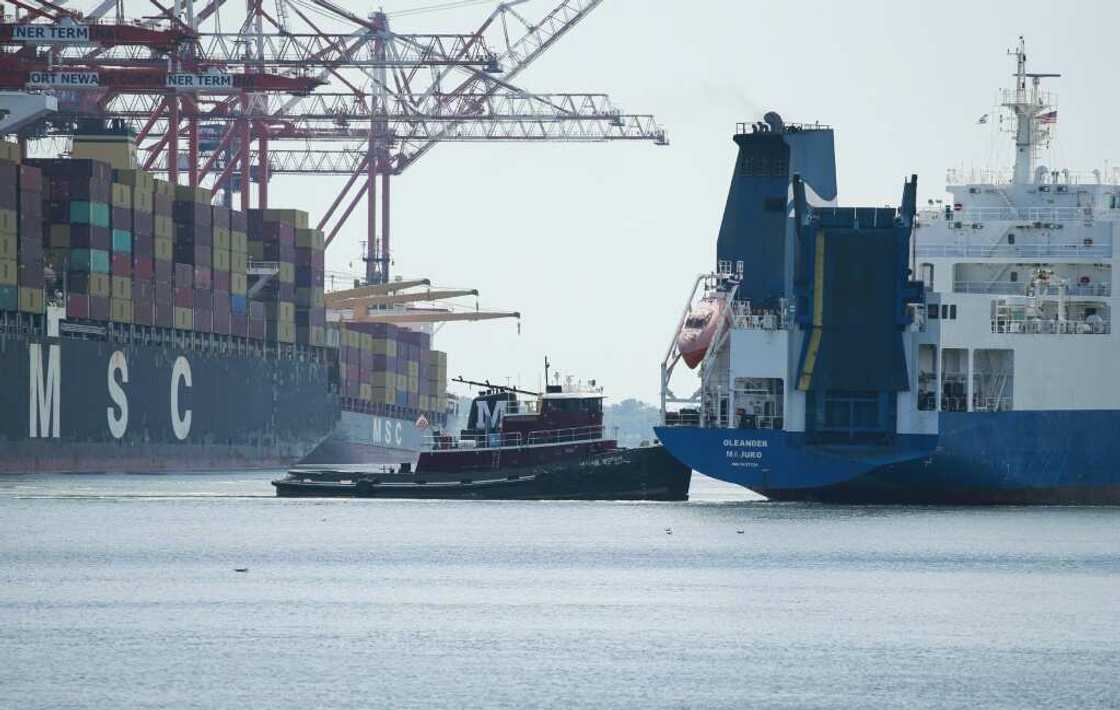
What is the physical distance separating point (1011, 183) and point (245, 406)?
54665mm

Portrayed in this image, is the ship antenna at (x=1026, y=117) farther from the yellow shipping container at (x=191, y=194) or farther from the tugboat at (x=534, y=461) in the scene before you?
the yellow shipping container at (x=191, y=194)

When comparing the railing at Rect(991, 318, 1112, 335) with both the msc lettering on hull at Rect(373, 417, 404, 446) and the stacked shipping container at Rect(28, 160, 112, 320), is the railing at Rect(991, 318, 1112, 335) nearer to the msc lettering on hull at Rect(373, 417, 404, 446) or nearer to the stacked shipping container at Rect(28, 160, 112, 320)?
the stacked shipping container at Rect(28, 160, 112, 320)

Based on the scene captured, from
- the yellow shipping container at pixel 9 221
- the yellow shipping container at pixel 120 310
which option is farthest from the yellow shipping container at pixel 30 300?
the yellow shipping container at pixel 120 310

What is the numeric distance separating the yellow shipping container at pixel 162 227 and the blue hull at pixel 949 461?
142 feet

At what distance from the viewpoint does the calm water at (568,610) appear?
34.7 meters

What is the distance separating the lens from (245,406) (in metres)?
117

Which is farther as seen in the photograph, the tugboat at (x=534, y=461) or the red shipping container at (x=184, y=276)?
the red shipping container at (x=184, y=276)

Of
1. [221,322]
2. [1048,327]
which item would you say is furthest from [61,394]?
[1048,327]

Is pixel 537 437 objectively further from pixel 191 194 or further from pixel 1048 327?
pixel 191 194

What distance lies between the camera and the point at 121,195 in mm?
100125

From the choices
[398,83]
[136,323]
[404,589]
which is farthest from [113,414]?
[404,589]

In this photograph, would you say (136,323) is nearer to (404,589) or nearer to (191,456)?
(191,456)

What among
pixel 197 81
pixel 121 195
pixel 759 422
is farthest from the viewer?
pixel 121 195

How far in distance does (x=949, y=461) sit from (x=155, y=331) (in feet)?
165
